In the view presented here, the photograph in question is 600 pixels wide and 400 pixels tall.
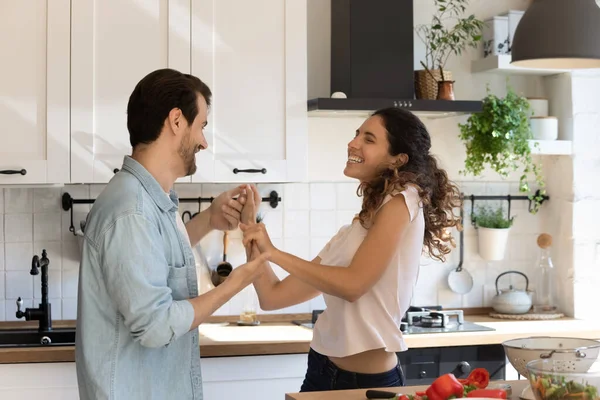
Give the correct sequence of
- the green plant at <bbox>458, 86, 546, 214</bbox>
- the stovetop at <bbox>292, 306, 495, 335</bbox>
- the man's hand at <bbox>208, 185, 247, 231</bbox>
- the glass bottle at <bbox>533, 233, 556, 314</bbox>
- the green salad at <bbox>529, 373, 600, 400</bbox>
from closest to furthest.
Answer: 1. the green salad at <bbox>529, 373, 600, 400</bbox>
2. the man's hand at <bbox>208, 185, 247, 231</bbox>
3. the stovetop at <bbox>292, 306, 495, 335</bbox>
4. the green plant at <bbox>458, 86, 546, 214</bbox>
5. the glass bottle at <bbox>533, 233, 556, 314</bbox>

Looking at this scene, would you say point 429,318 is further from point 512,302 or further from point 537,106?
point 537,106

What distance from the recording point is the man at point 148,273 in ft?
7.10

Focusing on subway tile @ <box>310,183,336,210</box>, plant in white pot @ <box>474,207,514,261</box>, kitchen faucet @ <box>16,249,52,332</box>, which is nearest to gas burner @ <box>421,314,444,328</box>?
plant in white pot @ <box>474,207,514,261</box>

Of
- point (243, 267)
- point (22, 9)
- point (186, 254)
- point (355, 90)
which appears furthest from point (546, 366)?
point (22, 9)

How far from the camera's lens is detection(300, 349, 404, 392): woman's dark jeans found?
2762 mm

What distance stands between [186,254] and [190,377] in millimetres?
335

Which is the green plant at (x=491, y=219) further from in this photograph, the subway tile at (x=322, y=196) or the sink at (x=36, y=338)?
the sink at (x=36, y=338)

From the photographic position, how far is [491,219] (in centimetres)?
462

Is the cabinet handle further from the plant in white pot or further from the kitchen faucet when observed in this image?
the plant in white pot

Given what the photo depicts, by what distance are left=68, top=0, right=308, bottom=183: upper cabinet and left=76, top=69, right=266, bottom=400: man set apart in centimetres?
143

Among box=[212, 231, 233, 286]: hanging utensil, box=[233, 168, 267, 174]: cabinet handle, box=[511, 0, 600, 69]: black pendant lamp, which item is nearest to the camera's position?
box=[511, 0, 600, 69]: black pendant lamp

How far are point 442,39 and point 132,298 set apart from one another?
9.09 ft

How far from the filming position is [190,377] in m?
2.42

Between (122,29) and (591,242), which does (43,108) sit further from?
(591,242)
